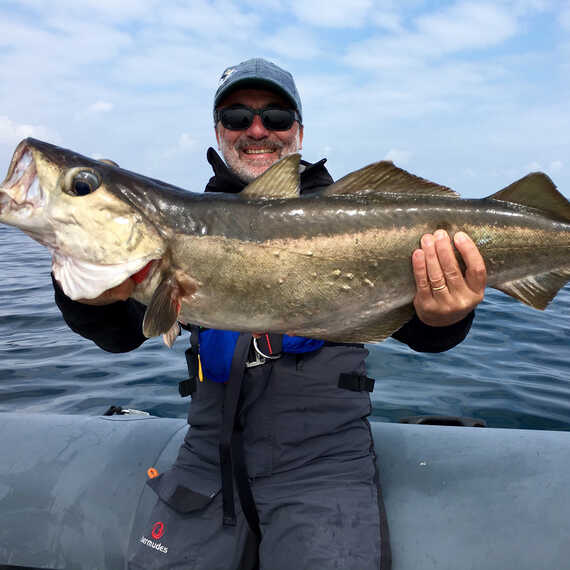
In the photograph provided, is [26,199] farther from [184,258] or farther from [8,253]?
[8,253]

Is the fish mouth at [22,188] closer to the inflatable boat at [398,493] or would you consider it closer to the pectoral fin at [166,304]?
the pectoral fin at [166,304]

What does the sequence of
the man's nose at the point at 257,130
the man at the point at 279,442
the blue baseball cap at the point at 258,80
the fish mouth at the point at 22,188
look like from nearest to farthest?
the fish mouth at the point at 22,188 < the man at the point at 279,442 < the blue baseball cap at the point at 258,80 < the man's nose at the point at 257,130

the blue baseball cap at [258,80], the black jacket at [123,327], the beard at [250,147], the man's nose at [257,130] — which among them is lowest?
the black jacket at [123,327]

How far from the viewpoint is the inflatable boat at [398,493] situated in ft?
9.41

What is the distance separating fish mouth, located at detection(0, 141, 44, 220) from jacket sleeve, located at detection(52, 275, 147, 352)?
2.20 ft

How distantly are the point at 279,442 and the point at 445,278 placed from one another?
4.53ft

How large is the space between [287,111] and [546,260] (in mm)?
2375

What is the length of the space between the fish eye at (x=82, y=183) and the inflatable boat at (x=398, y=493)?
6.69 ft

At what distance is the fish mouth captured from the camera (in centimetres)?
233

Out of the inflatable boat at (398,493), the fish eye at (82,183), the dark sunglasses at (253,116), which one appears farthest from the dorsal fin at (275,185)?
the inflatable boat at (398,493)

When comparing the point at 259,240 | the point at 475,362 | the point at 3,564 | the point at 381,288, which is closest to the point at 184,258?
the point at 259,240

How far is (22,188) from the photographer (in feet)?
7.82

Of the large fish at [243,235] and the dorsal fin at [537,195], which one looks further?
the dorsal fin at [537,195]

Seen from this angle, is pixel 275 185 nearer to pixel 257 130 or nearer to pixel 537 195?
pixel 537 195
